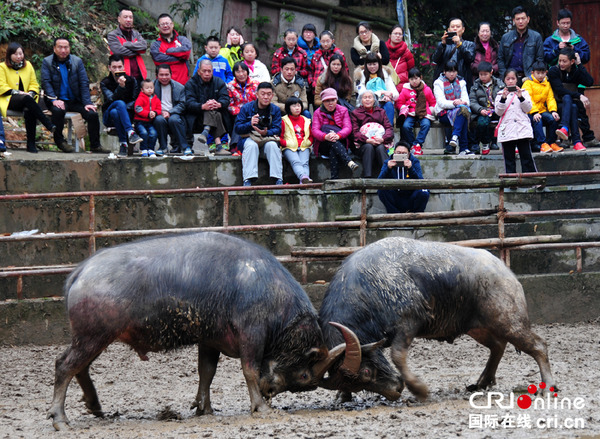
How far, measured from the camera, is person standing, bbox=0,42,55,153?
11734 millimetres

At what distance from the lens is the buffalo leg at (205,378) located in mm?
7141

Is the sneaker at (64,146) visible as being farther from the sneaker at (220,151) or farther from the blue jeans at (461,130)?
the blue jeans at (461,130)

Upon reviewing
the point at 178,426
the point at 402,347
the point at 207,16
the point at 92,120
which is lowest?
the point at 178,426

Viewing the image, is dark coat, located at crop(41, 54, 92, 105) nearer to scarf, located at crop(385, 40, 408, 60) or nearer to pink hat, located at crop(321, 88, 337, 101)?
pink hat, located at crop(321, 88, 337, 101)

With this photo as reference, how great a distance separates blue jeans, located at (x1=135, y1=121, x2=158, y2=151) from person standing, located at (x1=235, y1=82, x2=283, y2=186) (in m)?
1.18

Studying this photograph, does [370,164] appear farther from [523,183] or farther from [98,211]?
[98,211]

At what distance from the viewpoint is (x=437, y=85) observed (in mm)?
12805

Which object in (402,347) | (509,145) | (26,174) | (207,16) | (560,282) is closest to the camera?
(402,347)

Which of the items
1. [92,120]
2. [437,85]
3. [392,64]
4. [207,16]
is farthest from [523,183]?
[207,16]

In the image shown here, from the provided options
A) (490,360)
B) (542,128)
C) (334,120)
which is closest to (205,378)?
(490,360)

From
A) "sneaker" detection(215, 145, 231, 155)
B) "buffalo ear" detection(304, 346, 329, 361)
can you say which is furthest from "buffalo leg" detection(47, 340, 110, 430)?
"sneaker" detection(215, 145, 231, 155)

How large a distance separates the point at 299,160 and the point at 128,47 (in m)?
3.15

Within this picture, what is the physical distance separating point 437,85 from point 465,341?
Result: 4650mm

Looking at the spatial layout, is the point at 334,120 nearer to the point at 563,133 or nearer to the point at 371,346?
the point at 563,133
